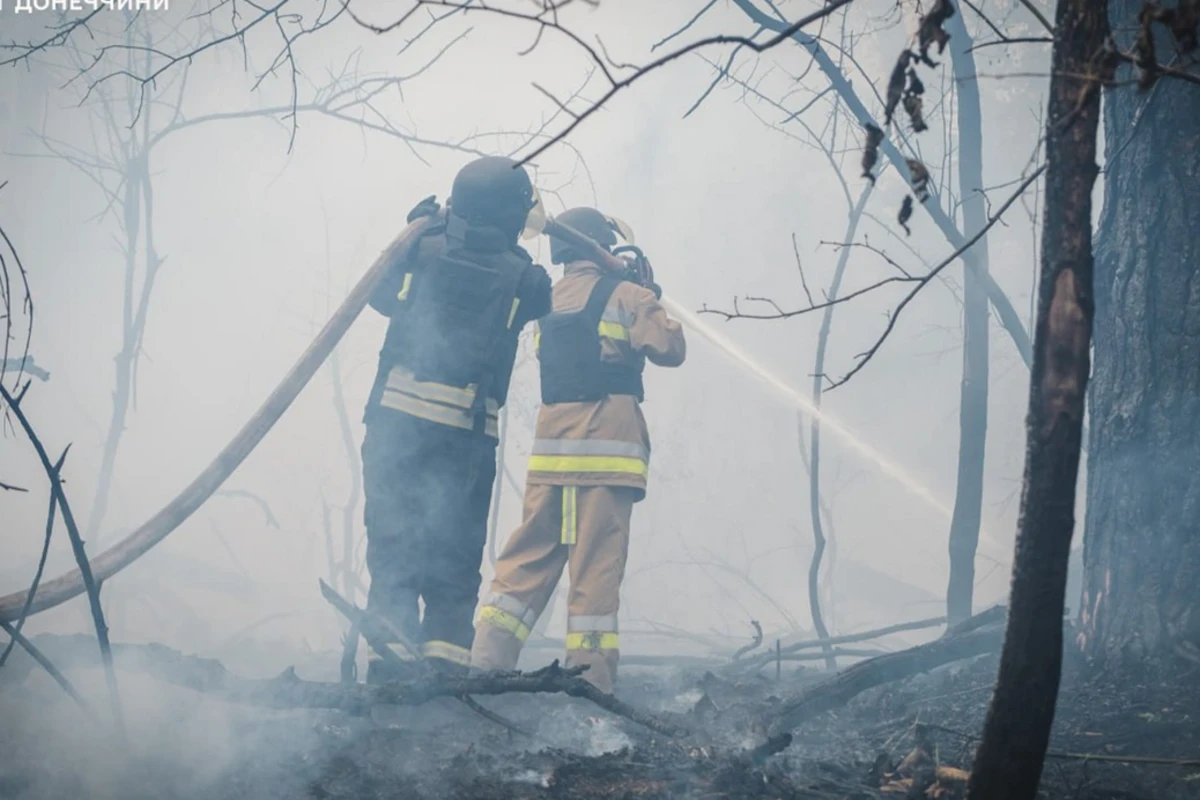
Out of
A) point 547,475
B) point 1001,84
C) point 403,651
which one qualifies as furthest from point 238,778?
point 1001,84

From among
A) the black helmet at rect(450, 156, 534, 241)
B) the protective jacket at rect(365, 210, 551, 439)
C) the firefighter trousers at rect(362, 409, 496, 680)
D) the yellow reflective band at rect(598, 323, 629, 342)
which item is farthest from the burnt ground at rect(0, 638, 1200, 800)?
the black helmet at rect(450, 156, 534, 241)

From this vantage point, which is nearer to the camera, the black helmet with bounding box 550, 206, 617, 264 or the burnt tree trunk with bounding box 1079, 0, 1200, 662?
the burnt tree trunk with bounding box 1079, 0, 1200, 662

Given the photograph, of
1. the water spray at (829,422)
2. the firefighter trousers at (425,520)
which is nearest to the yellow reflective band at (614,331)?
the firefighter trousers at (425,520)

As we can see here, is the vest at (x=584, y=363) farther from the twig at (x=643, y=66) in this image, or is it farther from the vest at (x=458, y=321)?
the twig at (x=643, y=66)

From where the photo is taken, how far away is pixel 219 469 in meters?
3.38

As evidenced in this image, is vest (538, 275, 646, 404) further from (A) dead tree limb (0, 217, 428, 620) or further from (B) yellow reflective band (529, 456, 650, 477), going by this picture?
(A) dead tree limb (0, 217, 428, 620)

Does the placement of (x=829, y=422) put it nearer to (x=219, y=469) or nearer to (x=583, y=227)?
(x=583, y=227)

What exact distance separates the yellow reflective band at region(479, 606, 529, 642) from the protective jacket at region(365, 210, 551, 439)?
0.94 metres

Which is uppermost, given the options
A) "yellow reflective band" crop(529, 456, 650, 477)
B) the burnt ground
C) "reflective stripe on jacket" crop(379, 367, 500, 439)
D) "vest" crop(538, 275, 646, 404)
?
"vest" crop(538, 275, 646, 404)

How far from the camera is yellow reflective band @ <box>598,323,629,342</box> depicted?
444 cm

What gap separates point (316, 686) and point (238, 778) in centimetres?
44

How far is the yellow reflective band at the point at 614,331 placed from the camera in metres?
4.44

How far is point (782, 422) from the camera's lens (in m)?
33.5

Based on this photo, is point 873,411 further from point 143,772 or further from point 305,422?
point 143,772
